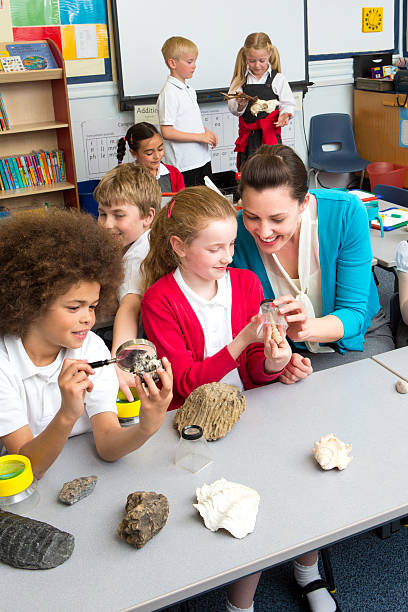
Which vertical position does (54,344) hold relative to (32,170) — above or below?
below

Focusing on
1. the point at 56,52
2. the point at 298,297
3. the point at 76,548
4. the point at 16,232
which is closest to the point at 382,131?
the point at 56,52

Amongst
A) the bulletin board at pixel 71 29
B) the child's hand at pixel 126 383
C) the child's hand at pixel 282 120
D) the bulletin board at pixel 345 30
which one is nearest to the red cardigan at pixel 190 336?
the child's hand at pixel 126 383

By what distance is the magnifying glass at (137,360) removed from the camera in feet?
4.28

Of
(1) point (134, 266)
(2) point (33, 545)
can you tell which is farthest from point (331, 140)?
(2) point (33, 545)

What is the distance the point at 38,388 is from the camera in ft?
4.95

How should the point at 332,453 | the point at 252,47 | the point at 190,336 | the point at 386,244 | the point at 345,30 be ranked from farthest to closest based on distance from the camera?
the point at 345,30 < the point at 252,47 < the point at 386,244 < the point at 190,336 < the point at 332,453

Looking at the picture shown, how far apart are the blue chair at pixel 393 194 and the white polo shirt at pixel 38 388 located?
2.37m

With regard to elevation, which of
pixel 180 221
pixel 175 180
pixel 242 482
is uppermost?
pixel 180 221

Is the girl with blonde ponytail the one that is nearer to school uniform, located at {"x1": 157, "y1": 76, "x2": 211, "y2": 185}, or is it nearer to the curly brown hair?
school uniform, located at {"x1": 157, "y1": 76, "x2": 211, "y2": 185}

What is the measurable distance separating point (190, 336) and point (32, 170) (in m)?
3.21

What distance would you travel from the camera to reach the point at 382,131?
19.8 feet

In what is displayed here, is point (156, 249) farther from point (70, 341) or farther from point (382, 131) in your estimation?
point (382, 131)

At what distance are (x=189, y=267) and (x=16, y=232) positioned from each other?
567mm

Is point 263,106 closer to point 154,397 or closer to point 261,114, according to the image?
point 261,114
